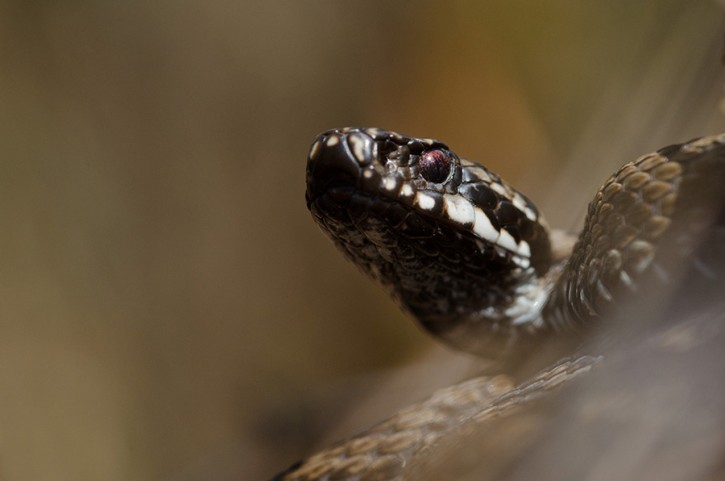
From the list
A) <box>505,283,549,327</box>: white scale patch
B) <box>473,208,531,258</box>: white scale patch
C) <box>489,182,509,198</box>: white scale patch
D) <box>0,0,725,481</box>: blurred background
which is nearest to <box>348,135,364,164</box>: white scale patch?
<box>473,208,531,258</box>: white scale patch

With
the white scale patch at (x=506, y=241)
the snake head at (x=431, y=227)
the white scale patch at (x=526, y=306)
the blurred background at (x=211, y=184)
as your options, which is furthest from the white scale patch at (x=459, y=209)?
the blurred background at (x=211, y=184)

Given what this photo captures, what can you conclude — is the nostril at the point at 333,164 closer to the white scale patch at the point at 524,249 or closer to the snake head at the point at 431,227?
the snake head at the point at 431,227

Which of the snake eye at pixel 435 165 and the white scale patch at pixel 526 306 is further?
the white scale patch at pixel 526 306

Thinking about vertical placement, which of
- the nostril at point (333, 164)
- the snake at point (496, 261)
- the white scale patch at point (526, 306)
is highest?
the nostril at point (333, 164)

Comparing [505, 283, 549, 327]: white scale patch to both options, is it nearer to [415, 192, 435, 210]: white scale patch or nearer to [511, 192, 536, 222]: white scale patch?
[511, 192, 536, 222]: white scale patch

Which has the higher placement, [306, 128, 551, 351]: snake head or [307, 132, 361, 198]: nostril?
[307, 132, 361, 198]: nostril

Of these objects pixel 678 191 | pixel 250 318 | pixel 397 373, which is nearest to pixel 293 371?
pixel 250 318

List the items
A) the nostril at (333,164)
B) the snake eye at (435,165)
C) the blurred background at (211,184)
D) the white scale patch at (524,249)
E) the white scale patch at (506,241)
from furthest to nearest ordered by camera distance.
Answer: the blurred background at (211,184), the white scale patch at (524,249), the white scale patch at (506,241), the snake eye at (435,165), the nostril at (333,164)
